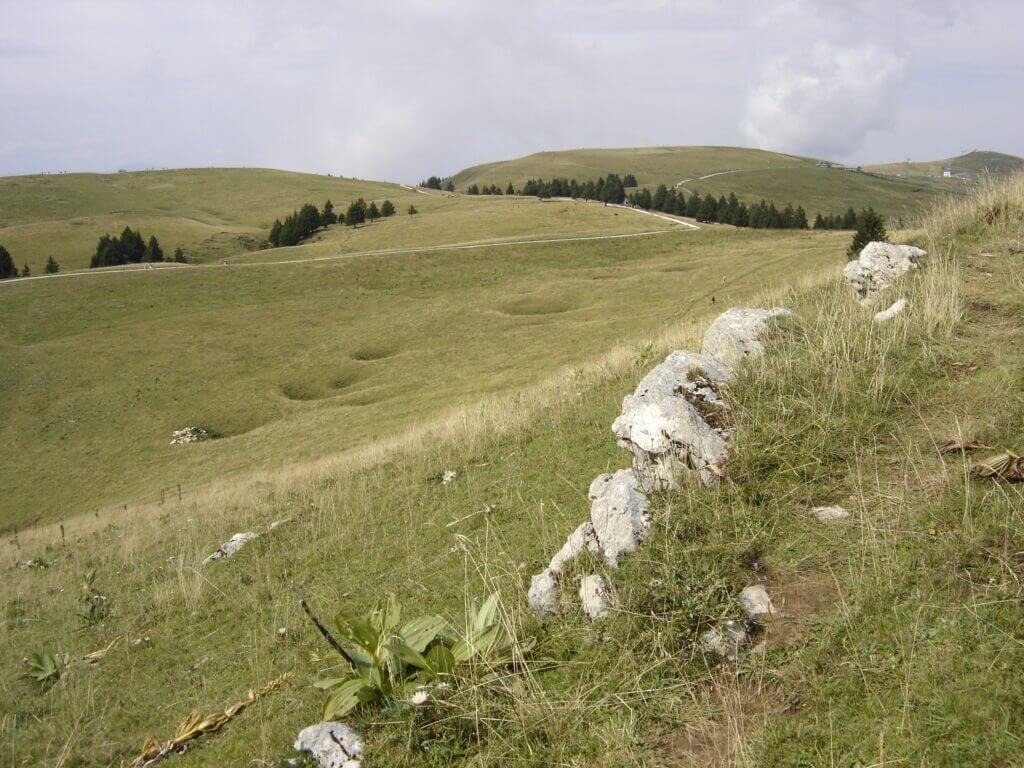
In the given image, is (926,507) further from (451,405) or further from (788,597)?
(451,405)

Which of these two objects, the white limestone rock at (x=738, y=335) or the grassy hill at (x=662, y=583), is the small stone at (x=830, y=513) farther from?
the white limestone rock at (x=738, y=335)

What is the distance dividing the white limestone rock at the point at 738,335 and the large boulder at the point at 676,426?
959 millimetres

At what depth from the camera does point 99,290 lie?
48.1 metres

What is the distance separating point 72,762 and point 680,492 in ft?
17.3

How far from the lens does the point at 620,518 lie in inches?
199

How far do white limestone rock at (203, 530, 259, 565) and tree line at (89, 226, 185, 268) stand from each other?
233 ft

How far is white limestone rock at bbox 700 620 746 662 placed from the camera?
399 centimetres

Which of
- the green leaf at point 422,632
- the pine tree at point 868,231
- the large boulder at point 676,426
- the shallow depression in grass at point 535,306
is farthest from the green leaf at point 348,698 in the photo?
the shallow depression in grass at point 535,306

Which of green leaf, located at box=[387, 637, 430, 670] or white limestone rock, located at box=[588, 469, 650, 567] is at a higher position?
white limestone rock, located at box=[588, 469, 650, 567]

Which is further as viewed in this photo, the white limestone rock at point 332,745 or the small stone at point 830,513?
the small stone at point 830,513

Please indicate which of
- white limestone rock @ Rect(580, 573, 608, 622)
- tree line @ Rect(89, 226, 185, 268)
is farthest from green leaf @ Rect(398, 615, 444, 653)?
tree line @ Rect(89, 226, 185, 268)

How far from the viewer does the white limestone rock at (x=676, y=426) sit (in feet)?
18.7

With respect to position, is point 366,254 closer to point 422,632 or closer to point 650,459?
point 650,459

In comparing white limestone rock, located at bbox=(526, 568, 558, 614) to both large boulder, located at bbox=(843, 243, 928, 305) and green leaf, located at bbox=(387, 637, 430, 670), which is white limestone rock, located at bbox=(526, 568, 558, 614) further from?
large boulder, located at bbox=(843, 243, 928, 305)
